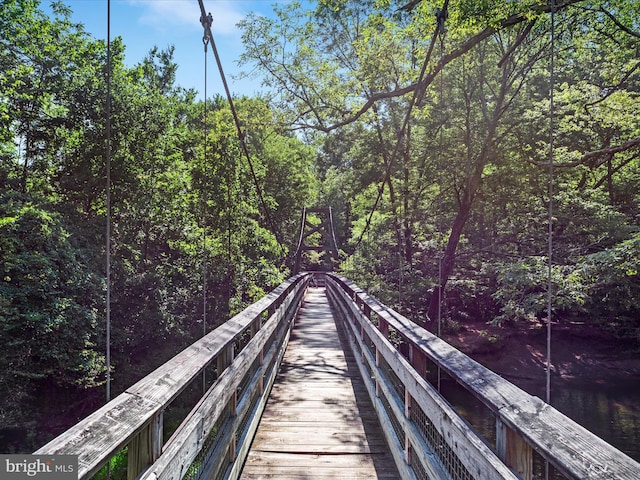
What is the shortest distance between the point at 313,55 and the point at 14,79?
6.44 metres

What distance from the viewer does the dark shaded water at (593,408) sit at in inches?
300

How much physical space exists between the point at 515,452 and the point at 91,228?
1194 cm

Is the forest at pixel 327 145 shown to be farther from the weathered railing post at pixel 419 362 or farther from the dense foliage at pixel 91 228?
the weathered railing post at pixel 419 362

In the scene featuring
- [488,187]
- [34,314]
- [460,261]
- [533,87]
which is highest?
[533,87]

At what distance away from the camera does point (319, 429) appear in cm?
287

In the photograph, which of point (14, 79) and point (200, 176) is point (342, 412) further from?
point (200, 176)

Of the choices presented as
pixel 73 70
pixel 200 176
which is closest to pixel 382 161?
pixel 200 176

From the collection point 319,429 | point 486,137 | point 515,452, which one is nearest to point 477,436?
point 515,452

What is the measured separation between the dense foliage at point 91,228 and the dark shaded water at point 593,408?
235 inches

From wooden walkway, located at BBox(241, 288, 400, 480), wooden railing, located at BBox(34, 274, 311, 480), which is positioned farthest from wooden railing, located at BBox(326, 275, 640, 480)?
wooden railing, located at BBox(34, 274, 311, 480)

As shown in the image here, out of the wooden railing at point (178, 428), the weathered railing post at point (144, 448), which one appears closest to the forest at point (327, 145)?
the wooden railing at point (178, 428)

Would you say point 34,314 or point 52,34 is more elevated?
point 52,34

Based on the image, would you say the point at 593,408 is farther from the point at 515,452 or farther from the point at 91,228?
the point at 91,228

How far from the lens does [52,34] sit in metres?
12.6
